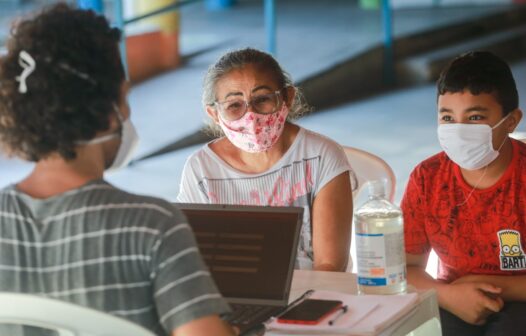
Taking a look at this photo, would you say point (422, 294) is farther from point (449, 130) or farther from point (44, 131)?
point (44, 131)

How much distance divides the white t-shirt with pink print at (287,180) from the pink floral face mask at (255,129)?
7cm

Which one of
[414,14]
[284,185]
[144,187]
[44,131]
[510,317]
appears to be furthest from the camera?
[414,14]

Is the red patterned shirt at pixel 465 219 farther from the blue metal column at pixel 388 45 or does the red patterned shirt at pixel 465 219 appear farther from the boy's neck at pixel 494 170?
the blue metal column at pixel 388 45

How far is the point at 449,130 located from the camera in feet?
9.48

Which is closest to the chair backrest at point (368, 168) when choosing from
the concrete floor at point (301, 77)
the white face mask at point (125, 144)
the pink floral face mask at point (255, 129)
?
the pink floral face mask at point (255, 129)

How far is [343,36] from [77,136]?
889 cm

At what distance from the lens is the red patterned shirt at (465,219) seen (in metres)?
2.85

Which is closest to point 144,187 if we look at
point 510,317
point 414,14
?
point 510,317

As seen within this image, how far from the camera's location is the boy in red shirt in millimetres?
2824

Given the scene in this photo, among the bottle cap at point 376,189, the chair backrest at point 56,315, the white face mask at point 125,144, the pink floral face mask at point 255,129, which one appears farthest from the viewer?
the pink floral face mask at point 255,129

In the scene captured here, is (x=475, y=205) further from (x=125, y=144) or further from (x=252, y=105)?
(x=125, y=144)

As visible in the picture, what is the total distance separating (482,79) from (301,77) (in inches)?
238

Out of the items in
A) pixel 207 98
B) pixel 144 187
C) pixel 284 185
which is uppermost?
pixel 207 98

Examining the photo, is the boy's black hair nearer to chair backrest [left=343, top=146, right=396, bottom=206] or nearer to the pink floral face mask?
the pink floral face mask
